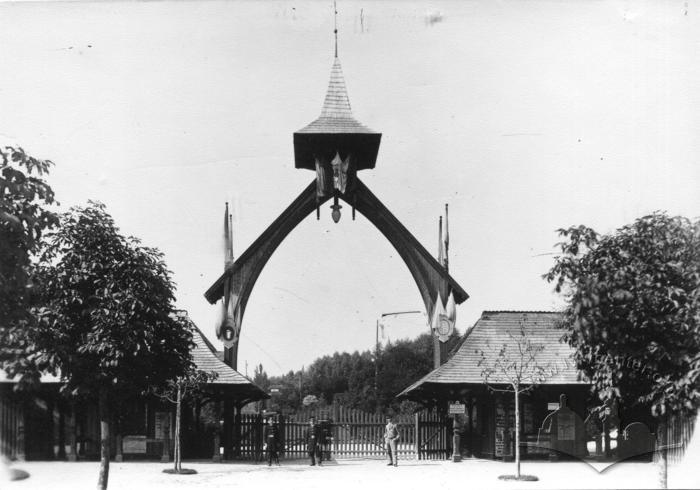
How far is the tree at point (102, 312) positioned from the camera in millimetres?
14695

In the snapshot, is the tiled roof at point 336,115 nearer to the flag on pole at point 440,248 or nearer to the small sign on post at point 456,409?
the flag on pole at point 440,248

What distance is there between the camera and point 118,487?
17.5 m

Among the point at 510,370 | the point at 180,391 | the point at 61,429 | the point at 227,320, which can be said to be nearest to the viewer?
the point at 180,391

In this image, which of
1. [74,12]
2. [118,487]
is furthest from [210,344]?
[74,12]

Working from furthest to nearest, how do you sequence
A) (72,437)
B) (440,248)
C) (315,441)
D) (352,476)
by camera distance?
(440,248), (72,437), (315,441), (352,476)

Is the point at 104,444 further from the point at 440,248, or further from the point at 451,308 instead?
the point at 440,248

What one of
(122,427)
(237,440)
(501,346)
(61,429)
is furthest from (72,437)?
(501,346)

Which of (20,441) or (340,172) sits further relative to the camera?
(340,172)

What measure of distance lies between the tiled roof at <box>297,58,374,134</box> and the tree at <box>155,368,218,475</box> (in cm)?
1027

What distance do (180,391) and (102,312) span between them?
308 inches

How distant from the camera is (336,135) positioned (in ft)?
95.3

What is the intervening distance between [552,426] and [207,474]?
12253 millimetres

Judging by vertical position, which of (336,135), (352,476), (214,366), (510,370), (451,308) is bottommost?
(352,476)

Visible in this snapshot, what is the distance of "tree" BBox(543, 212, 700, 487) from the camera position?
42.7 feet
